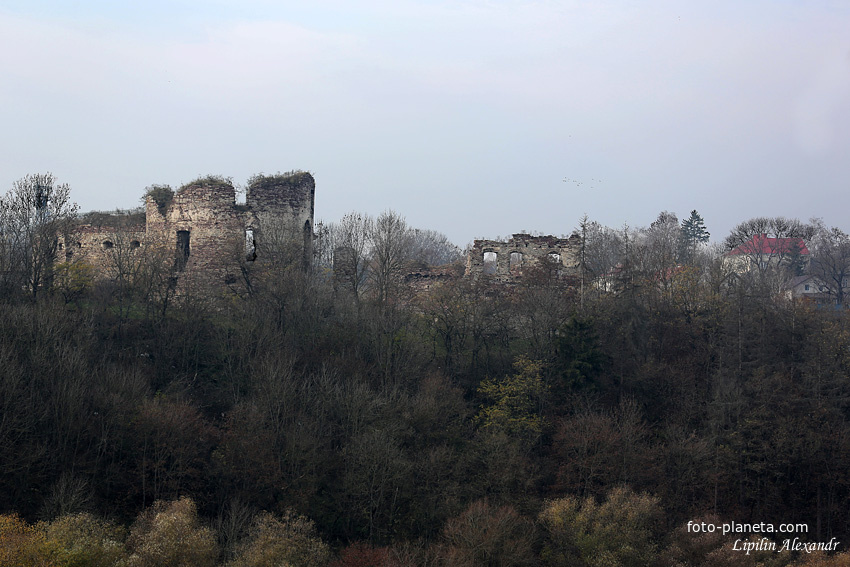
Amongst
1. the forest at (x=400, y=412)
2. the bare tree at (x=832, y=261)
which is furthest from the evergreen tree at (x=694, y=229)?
the forest at (x=400, y=412)

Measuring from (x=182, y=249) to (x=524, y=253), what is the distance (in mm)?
12527

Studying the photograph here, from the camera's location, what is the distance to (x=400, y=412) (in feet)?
67.3

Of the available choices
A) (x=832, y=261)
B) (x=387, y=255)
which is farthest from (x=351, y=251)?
(x=832, y=261)

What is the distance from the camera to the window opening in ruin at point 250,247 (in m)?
26.2

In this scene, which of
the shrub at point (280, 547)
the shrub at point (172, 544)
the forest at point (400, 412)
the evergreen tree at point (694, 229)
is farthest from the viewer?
the evergreen tree at point (694, 229)

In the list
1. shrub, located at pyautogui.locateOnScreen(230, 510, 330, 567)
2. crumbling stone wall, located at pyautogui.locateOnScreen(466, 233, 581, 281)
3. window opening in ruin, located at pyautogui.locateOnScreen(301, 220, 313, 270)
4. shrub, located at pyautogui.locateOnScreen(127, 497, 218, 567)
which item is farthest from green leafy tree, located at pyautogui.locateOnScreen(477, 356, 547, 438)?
shrub, located at pyautogui.locateOnScreen(127, 497, 218, 567)

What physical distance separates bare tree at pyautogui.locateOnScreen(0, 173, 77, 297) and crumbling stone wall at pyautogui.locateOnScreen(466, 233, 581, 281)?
46.4 feet

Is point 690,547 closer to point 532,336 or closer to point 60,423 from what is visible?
point 532,336

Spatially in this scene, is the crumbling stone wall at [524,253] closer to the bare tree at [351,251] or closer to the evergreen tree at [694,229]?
the bare tree at [351,251]

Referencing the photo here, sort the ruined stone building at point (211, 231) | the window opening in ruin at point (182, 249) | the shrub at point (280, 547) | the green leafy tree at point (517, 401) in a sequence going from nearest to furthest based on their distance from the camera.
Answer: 1. the shrub at point (280, 547)
2. the green leafy tree at point (517, 401)
3. the ruined stone building at point (211, 231)
4. the window opening in ruin at point (182, 249)

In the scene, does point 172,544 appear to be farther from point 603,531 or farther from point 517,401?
point 517,401

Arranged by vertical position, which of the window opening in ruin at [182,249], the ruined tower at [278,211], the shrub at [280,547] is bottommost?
the shrub at [280,547]

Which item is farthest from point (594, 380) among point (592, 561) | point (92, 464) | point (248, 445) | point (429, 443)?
point (92, 464)

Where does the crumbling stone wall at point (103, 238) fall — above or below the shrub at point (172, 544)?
above
